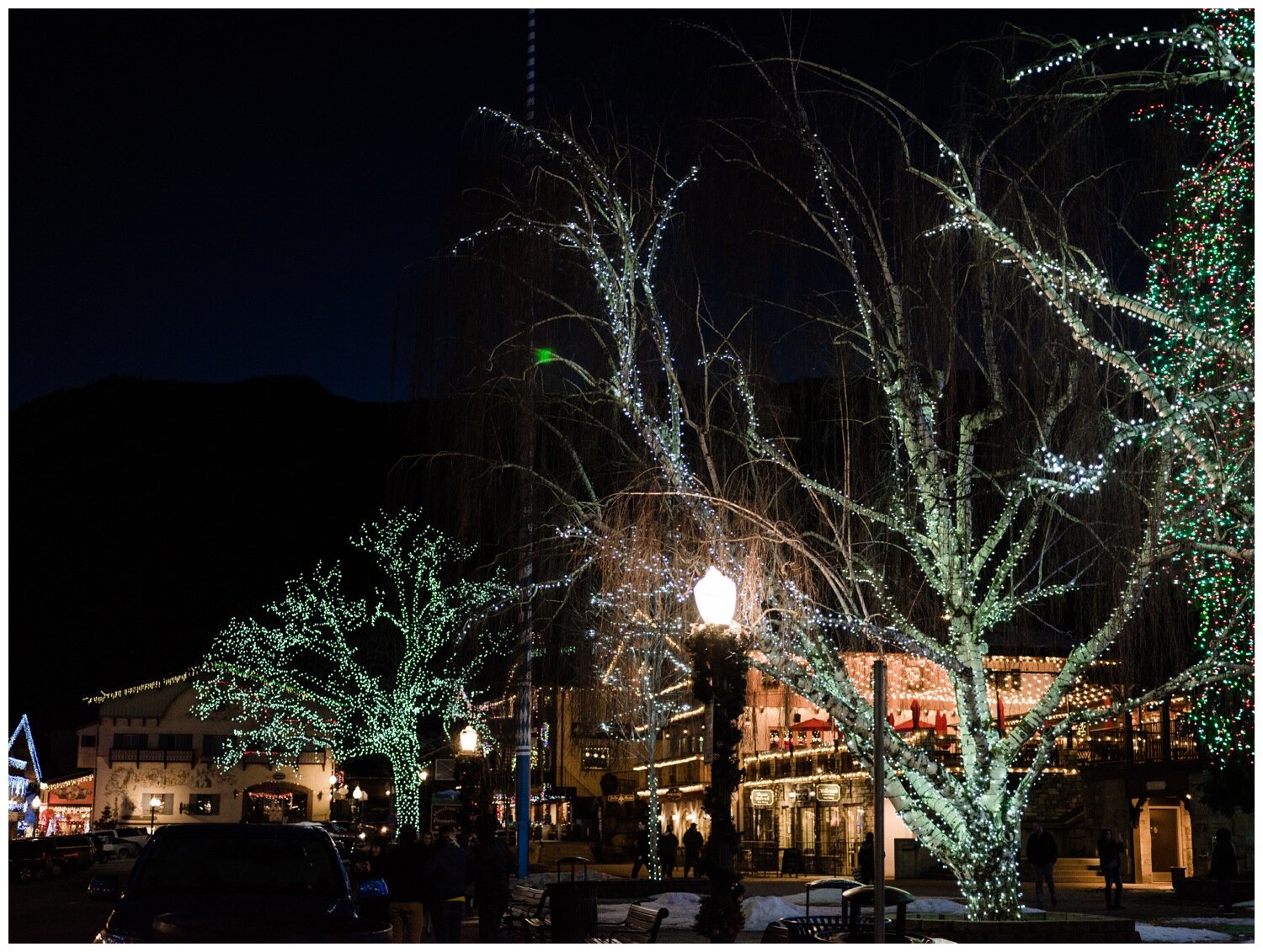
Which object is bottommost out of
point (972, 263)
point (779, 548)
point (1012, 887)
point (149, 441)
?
point (1012, 887)

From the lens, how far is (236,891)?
9.85 metres

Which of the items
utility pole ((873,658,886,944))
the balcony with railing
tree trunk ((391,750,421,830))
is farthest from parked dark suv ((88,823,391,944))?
the balcony with railing

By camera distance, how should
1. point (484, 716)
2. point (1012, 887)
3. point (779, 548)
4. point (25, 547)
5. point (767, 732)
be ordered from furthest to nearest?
point (25, 547) → point (484, 716) → point (767, 732) → point (779, 548) → point (1012, 887)

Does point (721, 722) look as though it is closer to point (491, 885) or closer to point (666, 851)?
point (491, 885)

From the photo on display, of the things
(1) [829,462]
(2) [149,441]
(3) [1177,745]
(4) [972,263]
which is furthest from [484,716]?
(2) [149,441]

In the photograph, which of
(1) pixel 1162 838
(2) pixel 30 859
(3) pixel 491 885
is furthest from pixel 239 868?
(2) pixel 30 859

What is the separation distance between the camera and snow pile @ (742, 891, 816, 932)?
66.8ft

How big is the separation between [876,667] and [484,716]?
45509 mm

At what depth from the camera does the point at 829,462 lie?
18.6 m

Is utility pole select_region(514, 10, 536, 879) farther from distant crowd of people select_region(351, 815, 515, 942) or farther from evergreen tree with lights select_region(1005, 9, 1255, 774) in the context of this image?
evergreen tree with lights select_region(1005, 9, 1255, 774)

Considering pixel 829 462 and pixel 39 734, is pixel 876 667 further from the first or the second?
pixel 39 734

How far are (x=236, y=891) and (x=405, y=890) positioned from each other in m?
4.71

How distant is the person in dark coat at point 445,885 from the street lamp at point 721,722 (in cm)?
274

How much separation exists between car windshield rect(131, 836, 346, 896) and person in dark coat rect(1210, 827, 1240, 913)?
1895cm
